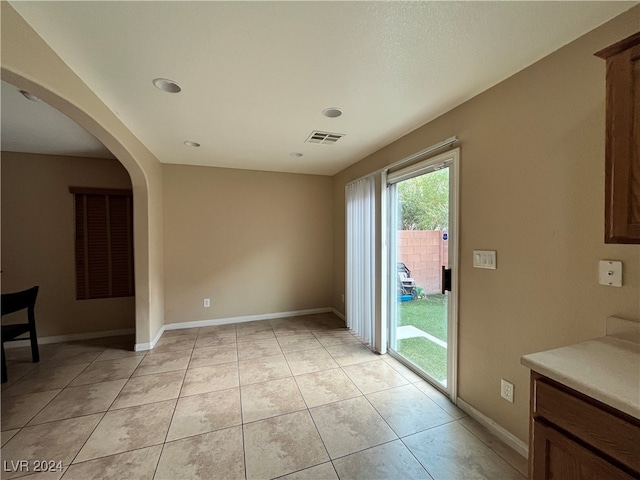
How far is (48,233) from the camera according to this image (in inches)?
125

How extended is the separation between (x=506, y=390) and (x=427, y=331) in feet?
2.96

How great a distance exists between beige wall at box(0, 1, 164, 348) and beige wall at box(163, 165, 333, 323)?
0.24 metres

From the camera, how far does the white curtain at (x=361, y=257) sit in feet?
10.1

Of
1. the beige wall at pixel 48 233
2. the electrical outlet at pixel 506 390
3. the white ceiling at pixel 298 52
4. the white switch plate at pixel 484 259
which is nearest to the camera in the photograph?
the white ceiling at pixel 298 52

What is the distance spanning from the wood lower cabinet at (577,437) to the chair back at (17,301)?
4.20m

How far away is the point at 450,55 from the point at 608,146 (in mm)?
907

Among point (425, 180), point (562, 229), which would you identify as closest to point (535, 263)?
point (562, 229)

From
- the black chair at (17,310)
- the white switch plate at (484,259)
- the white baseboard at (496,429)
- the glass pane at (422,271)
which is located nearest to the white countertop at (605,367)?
the white switch plate at (484,259)

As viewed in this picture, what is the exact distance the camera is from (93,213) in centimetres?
336

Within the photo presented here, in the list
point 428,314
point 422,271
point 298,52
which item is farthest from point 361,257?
point 298,52

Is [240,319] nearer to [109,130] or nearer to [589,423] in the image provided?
[109,130]

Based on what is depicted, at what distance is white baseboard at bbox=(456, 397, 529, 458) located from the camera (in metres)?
1.52

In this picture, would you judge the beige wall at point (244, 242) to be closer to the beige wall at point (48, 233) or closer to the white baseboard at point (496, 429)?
the beige wall at point (48, 233)

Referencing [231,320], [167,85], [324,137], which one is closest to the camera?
[167,85]
